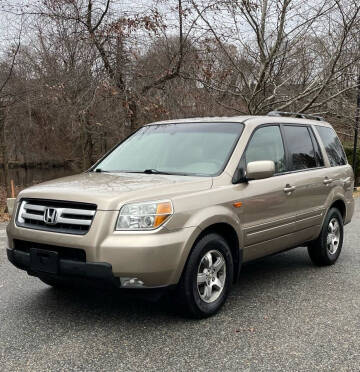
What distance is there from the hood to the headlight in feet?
0.19

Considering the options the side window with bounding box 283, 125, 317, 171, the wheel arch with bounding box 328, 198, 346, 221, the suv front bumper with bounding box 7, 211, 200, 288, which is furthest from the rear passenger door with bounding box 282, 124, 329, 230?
the suv front bumper with bounding box 7, 211, 200, 288

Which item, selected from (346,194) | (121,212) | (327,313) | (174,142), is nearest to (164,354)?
(121,212)

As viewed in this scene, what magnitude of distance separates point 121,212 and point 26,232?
903 mm

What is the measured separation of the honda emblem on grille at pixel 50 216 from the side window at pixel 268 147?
75.3 inches

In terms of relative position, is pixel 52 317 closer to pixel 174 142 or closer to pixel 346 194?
pixel 174 142

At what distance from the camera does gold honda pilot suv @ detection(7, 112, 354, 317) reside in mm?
3525

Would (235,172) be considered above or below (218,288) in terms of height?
above

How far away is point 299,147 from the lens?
5.53 meters

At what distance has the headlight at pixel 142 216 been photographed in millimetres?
3545

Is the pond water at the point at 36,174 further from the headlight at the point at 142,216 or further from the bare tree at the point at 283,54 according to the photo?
the headlight at the point at 142,216

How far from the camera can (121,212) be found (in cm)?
354

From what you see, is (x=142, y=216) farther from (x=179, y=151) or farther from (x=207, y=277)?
(x=179, y=151)

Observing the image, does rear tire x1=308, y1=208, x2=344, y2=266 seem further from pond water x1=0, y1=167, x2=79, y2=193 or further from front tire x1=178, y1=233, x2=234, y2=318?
pond water x1=0, y1=167, x2=79, y2=193

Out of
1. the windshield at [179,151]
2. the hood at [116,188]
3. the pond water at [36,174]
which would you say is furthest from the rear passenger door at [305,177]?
the pond water at [36,174]
